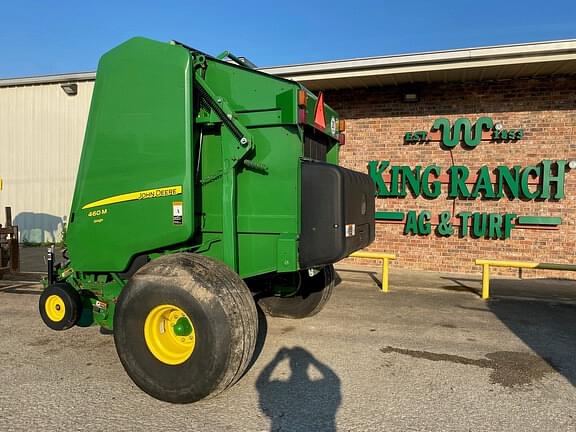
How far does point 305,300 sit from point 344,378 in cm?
173

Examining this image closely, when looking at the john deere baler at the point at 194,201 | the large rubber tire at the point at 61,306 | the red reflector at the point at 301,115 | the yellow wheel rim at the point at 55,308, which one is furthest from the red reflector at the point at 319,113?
the yellow wheel rim at the point at 55,308

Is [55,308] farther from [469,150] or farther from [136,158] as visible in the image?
[469,150]

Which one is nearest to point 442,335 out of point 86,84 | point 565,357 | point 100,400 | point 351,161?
point 565,357

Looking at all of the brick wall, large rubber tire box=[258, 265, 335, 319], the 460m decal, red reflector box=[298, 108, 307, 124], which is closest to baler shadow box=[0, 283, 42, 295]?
large rubber tire box=[258, 265, 335, 319]

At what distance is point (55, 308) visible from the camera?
14.3 ft

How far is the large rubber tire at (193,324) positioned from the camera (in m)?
3.13

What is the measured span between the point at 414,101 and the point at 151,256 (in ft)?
24.1

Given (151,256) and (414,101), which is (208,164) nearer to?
(151,256)

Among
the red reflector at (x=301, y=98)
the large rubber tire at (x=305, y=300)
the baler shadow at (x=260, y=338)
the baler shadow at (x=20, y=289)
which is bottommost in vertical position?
the baler shadow at (x=260, y=338)

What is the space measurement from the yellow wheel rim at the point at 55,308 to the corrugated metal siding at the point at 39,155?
31.4 feet

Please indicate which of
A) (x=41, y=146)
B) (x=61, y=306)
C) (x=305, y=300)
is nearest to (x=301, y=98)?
Answer: (x=305, y=300)

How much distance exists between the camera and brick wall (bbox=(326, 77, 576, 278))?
870 cm

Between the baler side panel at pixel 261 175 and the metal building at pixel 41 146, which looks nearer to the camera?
the baler side panel at pixel 261 175

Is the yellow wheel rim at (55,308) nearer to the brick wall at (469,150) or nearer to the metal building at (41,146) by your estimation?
the brick wall at (469,150)
